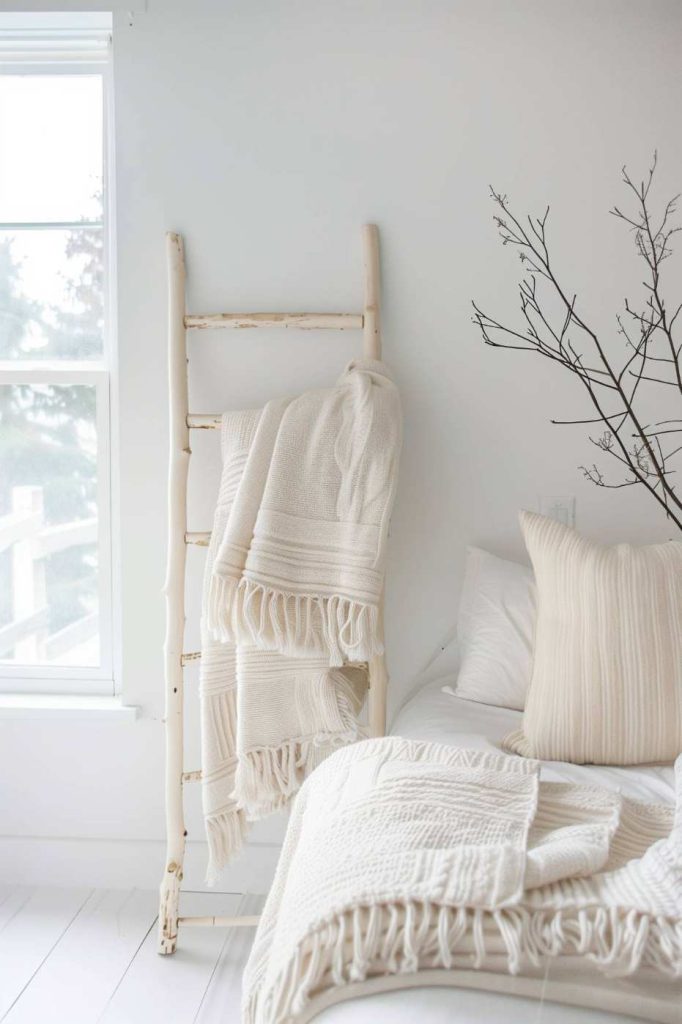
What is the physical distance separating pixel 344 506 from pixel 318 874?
1.00 metres

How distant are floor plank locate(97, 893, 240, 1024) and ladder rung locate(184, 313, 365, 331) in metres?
1.38

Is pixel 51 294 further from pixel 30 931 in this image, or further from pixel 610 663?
pixel 610 663

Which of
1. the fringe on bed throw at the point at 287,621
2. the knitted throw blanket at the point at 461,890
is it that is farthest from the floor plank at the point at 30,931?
the knitted throw blanket at the point at 461,890

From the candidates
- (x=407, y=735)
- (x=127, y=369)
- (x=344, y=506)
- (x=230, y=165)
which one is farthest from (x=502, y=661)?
(x=230, y=165)

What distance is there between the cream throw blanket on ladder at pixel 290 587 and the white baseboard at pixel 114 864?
292mm

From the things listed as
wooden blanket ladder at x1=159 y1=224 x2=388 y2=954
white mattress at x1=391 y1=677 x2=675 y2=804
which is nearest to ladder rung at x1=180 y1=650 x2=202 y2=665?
wooden blanket ladder at x1=159 y1=224 x2=388 y2=954

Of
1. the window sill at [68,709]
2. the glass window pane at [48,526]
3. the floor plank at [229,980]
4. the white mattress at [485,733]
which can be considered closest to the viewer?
the white mattress at [485,733]

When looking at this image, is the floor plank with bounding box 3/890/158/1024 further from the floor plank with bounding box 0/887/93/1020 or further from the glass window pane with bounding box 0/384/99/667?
the glass window pane with bounding box 0/384/99/667

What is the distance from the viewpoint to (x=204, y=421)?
7.07 feet

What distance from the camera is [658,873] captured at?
96 cm

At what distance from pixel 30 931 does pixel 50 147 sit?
1.90 m

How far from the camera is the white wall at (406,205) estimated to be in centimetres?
214

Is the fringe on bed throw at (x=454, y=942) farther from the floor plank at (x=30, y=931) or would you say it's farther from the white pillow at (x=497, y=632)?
the floor plank at (x=30, y=931)

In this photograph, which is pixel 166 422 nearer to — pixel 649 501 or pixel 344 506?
pixel 344 506
